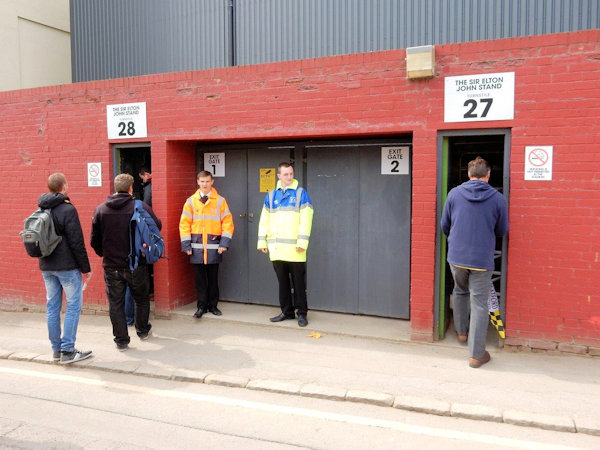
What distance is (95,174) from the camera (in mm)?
7664

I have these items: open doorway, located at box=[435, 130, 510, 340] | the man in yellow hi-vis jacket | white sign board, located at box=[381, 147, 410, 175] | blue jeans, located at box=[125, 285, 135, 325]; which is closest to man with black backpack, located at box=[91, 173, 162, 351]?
blue jeans, located at box=[125, 285, 135, 325]

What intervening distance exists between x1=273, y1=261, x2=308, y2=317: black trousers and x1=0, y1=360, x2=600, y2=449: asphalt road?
76.1 inches

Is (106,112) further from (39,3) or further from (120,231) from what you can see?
(39,3)

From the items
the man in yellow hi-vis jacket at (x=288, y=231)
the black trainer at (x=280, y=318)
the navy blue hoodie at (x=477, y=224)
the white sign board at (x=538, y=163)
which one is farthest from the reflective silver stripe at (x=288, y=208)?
the white sign board at (x=538, y=163)

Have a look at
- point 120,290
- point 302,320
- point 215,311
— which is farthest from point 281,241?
point 120,290

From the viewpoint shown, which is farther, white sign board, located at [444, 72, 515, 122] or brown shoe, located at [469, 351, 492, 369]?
white sign board, located at [444, 72, 515, 122]

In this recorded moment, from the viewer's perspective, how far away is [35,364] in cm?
584

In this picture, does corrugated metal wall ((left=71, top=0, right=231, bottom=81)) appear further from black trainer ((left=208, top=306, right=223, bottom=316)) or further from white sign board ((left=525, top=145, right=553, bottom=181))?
white sign board ((left=525, top=145, right=553, bottom=181))

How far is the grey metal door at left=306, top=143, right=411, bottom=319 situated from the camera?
22.3 ft

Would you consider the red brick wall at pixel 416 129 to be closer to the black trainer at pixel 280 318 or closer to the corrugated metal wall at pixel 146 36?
the black trainer at pixel 280 318

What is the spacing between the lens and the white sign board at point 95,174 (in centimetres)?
763

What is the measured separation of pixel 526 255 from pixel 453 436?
233 centimetres

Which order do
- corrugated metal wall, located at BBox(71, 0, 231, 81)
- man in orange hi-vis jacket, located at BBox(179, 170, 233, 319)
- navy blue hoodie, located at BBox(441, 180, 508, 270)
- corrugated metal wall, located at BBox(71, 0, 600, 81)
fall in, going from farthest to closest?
corrugated metal wall, located at BBox(71, 0, 231, 81), corrugated metal wall, located at BBox(71, 0, 600, 81), man in orange hi-vis jacket, located at BBox(179, 170, 233, 319), navy blue hoodie, located at BBox(441, 180, 508, 270)

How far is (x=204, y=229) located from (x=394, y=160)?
2.59 metres
